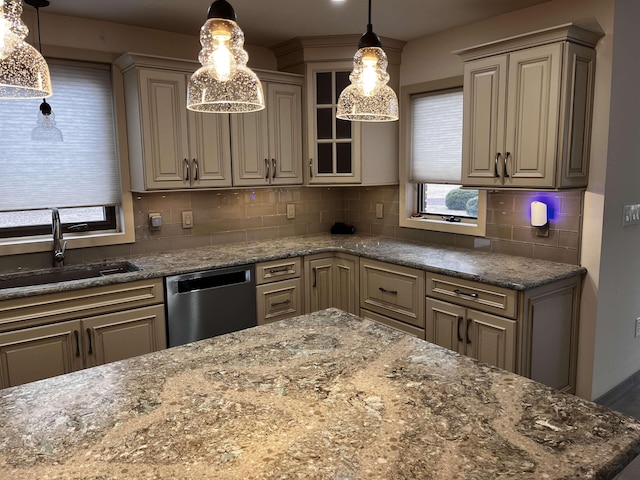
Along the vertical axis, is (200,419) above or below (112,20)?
below

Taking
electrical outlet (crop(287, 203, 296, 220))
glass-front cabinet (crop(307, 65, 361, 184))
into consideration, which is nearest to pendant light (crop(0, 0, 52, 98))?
glass-front cabinet (crop(307, 65, 361, 184))

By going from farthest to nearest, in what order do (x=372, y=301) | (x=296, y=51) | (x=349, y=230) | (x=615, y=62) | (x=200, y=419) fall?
(x=349, y=230) < (x=296, y=51) < (x=372, y=301) < (x=615, y=62) < (x=200, y=419)

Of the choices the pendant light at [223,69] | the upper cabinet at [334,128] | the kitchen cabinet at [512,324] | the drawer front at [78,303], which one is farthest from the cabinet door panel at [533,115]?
the drawer front at [78,303]

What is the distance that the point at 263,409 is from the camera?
1220mm

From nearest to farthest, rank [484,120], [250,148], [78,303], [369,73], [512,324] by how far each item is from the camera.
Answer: [369,73] < [512,324] < [78,303] < [484,120] < [250,148]

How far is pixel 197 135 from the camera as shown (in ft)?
11.0

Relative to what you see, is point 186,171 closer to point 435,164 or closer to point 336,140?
point 336,140

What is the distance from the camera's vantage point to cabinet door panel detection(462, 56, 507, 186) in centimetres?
285

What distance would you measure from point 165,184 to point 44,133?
0.79 m

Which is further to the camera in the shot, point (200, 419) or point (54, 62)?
point (54, 62)

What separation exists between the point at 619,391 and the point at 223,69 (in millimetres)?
3207

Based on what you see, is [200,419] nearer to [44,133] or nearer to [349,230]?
[44,133]

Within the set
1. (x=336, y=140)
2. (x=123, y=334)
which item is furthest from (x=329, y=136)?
(x=123, y=334)

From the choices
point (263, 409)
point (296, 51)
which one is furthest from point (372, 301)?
point (263, 409)
